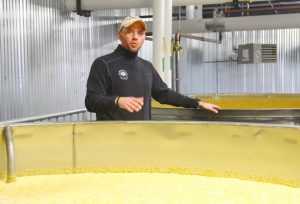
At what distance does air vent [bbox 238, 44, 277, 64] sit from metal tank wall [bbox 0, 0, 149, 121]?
6.68 feet

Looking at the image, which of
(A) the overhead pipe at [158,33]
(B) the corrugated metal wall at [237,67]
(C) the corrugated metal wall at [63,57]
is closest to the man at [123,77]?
(C) the corrugated metal wall at [63,57]

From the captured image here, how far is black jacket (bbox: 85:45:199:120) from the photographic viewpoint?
1.51 metres

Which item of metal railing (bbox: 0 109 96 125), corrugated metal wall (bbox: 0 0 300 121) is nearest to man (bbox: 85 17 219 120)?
metal railing (bbox: 0 109 96 125)

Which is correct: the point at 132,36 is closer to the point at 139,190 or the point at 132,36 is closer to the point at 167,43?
the point at 139,190

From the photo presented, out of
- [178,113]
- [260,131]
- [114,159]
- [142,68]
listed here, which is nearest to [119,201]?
[114,159]

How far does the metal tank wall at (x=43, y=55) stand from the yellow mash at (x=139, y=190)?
2029mm

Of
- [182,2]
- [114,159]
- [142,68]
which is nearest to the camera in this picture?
[114,159]

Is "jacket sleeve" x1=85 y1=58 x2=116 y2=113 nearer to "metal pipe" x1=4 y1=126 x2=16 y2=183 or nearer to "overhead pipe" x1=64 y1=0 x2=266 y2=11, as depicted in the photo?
"metal pipe" x1=4 y1=126 x2=16 y2=183

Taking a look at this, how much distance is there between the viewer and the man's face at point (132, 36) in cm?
153

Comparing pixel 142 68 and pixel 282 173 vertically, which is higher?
pixel 142 68

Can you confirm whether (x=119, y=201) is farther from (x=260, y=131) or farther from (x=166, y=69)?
(x=166, y=69)

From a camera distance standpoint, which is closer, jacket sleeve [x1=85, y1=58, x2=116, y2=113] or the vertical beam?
jacket sleeve [x1=85, y1=58, x2=116, y2=113]

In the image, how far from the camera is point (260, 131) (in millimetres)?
1185

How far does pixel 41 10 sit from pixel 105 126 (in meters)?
2.49
